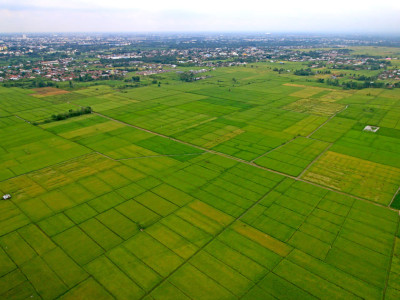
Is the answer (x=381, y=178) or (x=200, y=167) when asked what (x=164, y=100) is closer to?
(x=200, y=167)

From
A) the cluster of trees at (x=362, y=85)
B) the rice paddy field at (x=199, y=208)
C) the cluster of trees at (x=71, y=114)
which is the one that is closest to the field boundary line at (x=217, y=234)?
the rice paddy field at (x=199, y=208)

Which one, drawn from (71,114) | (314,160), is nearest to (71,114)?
(71,114)

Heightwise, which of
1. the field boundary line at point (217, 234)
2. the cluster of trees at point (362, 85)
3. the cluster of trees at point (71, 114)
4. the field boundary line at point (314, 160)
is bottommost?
the field boundary line at point (217, 234)

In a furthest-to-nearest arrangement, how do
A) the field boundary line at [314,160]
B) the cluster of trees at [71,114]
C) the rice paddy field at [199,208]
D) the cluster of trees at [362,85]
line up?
the cluster of trees at [362,85], the cluster of trees at [71,114], the field boundary line at [314,160], the rice paddy field at [199,208]

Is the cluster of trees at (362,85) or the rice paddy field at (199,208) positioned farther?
the cluster of trees at (362,85)

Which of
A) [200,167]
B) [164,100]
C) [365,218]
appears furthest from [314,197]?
[164,100]

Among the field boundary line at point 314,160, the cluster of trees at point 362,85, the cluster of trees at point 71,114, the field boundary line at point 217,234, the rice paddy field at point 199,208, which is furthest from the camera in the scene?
the cluster of trees at point 362,85

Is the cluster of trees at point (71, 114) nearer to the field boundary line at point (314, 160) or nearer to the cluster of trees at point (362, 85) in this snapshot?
the field boundary line at point (314, 160)

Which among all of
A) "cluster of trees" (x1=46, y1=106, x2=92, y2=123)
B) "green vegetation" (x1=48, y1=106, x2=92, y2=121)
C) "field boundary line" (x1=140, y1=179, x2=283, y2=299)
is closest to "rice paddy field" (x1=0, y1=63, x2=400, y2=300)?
"field boundary line" (x1=140, y1=179, x2=283, y2=299)

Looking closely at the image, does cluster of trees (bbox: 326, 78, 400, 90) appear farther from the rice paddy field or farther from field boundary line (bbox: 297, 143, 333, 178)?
field boundary line (bbox: 297, 143, 333, 178)
